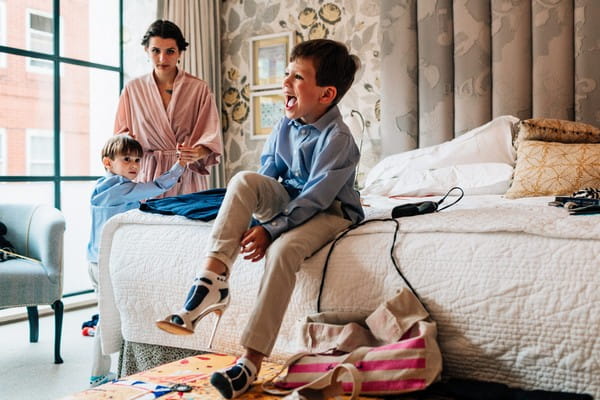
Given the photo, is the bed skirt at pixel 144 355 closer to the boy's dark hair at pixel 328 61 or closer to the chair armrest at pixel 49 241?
the chair armrest at pixel 49 241

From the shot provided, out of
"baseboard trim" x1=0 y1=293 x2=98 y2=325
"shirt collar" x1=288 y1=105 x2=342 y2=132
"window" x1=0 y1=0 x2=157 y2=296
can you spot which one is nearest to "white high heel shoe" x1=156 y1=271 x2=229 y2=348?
"shirt collar" x1=288 y1=105 x2=342 y2=132

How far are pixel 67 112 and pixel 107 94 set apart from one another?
388 mm

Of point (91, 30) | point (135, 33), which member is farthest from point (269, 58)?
point (91, 30)

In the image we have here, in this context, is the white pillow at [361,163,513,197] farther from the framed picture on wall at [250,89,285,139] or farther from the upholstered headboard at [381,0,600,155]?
the framed picture on wall at [250,89,285,139]

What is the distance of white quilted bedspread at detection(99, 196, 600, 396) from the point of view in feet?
4.15

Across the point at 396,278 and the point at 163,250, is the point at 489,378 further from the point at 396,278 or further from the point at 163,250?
the point at 163,250

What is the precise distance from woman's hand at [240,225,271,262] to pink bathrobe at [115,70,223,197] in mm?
1283

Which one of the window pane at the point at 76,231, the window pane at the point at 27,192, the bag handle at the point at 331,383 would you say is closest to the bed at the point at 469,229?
the bag handle at the point at 331,383

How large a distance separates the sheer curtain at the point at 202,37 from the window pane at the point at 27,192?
1.10m

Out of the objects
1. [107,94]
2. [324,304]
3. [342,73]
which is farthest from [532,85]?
[107,94]

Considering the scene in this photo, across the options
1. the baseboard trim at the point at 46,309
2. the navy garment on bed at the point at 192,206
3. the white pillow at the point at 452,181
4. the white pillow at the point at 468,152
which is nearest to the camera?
the navy garment on bed at the point at 192,206

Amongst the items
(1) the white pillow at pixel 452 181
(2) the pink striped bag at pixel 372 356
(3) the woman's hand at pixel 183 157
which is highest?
(3) the woman's hand at pixel 183 157

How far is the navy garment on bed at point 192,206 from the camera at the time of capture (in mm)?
1869

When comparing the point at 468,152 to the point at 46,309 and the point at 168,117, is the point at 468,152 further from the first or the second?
the point at 46,309
